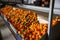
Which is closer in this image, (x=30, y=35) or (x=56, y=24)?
(x=56, y=24)

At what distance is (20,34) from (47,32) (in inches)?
17.7

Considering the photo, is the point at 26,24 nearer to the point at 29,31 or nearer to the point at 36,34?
the point at 29,31

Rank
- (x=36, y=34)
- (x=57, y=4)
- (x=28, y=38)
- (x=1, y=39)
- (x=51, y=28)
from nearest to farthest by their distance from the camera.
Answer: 1. (x=51, y=28)
2. (x=36, y=34)
3. (x=28, y=38)
4. (x=1, y=39)
5. (x=57, y=4)

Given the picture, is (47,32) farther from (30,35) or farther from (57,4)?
(57,4)

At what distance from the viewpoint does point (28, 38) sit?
4.82ft

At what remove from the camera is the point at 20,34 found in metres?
1.59

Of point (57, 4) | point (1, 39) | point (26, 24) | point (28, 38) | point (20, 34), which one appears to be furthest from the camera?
point (57, 4)

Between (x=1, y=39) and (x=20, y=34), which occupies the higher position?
(x=20, y=34)

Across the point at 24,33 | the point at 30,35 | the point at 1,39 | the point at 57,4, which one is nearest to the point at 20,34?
the point at 24,33

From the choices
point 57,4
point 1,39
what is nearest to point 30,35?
point 1,39

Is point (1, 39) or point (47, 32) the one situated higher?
point (47, 32)

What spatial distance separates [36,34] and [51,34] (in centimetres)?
19

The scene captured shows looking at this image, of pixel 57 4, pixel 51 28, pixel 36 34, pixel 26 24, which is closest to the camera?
pixel 51 28

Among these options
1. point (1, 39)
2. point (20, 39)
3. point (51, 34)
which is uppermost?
point (51, 34)
